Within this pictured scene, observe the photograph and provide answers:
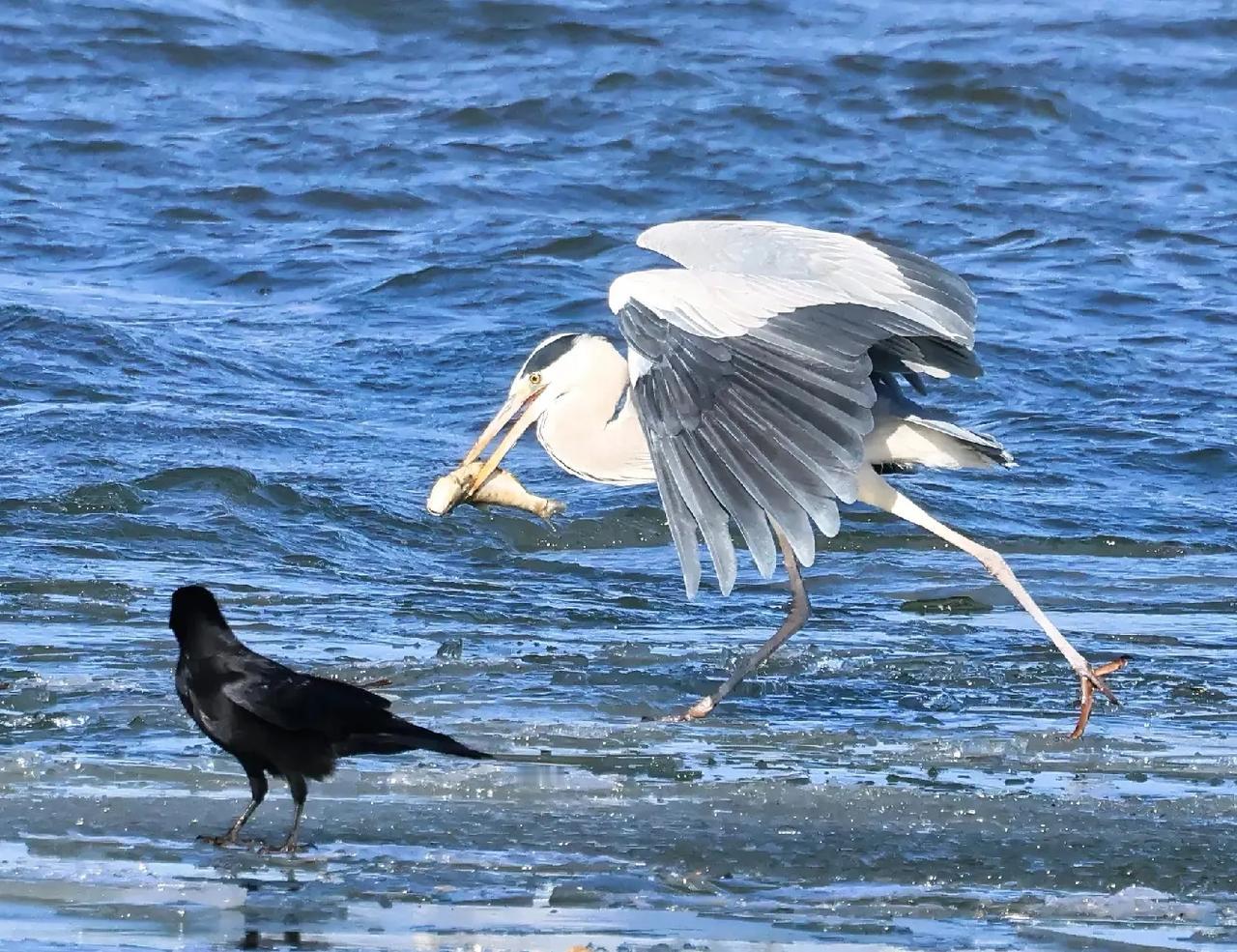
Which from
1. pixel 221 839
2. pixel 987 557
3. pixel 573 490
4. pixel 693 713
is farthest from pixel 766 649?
pixel 573 490

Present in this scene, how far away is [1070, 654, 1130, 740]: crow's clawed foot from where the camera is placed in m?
6.25

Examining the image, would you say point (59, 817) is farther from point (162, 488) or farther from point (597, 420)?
point (162, 488)

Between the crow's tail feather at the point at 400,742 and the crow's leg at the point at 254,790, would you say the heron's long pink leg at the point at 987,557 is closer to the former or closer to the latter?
the crow's tail feather at the point at 400,742

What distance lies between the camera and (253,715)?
514 cm

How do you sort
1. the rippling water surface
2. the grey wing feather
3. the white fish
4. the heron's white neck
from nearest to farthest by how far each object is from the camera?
1. the rippling water surface
2. the grey wing feather
3. the heron's white neck
4. the white fish

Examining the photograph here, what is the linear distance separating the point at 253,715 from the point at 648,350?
1459mm

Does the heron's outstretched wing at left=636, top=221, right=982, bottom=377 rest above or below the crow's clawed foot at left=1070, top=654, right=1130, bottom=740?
above

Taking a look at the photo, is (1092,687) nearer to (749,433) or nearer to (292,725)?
(749,433)

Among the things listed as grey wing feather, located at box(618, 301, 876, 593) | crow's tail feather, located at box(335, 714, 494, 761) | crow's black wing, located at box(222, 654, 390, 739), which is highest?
grey wing feather, located at box(618, 301, 876, 593)

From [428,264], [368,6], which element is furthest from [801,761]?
[368,6]

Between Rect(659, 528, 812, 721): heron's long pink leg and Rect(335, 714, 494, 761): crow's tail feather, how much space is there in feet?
4.21

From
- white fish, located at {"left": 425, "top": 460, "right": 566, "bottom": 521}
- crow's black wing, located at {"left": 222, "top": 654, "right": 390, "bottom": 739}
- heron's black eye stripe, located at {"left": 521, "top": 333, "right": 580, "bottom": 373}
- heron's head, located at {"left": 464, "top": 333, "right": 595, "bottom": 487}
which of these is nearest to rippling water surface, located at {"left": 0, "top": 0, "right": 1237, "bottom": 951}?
crow's black wing, located at {"left": 222, "top": 654, "right": 390, "bottom": 739}

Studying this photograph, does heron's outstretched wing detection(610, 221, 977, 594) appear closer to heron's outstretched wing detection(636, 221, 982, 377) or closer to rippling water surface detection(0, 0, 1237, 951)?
heron's outstretched wing detection(636, 221, 982, 377)

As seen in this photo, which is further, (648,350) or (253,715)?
(648,350)
